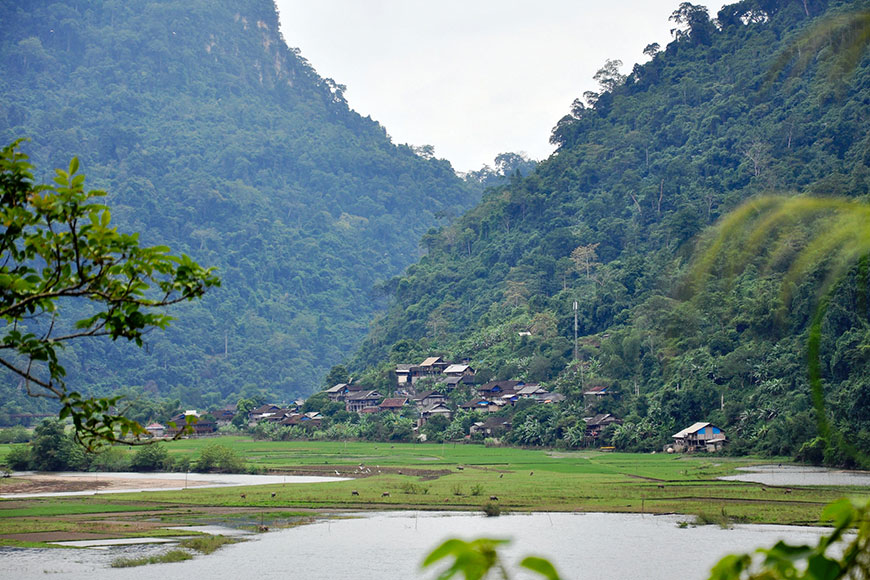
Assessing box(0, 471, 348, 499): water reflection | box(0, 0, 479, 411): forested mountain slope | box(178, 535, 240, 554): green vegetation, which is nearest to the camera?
box(178, 535, 240, 554): green vegetation

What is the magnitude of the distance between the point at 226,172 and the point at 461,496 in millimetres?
114834

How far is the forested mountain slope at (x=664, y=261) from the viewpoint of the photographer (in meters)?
40.0

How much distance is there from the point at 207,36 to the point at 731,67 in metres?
110

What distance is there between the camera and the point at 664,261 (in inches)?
2201

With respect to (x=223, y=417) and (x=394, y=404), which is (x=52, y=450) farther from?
(x=223, y=417)

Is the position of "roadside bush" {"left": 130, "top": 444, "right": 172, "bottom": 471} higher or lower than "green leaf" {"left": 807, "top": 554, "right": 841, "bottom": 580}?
lower

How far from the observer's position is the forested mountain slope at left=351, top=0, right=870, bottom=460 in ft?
131

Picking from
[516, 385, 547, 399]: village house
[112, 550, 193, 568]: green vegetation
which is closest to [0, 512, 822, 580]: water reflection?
[112, 550, 193, 568]: green vegetation

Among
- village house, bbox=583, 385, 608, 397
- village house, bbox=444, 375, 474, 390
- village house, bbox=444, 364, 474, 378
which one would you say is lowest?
village house, bbox=583, 385, 608, 397

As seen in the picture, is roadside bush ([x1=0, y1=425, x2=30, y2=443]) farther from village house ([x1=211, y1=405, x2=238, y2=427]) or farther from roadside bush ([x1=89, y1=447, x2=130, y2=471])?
roadside bush ([x1=89, y1=447, x2=130, y2=471])

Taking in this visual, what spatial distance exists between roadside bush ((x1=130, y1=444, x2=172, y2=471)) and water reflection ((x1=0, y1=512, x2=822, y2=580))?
18.7 meters

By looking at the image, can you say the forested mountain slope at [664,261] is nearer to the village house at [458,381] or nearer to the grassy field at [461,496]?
the village house at [458,381]

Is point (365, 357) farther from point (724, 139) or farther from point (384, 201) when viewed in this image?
point (384, 201)

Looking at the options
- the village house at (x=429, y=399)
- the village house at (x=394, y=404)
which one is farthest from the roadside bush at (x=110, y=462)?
the village house at (x=429, y=399)
